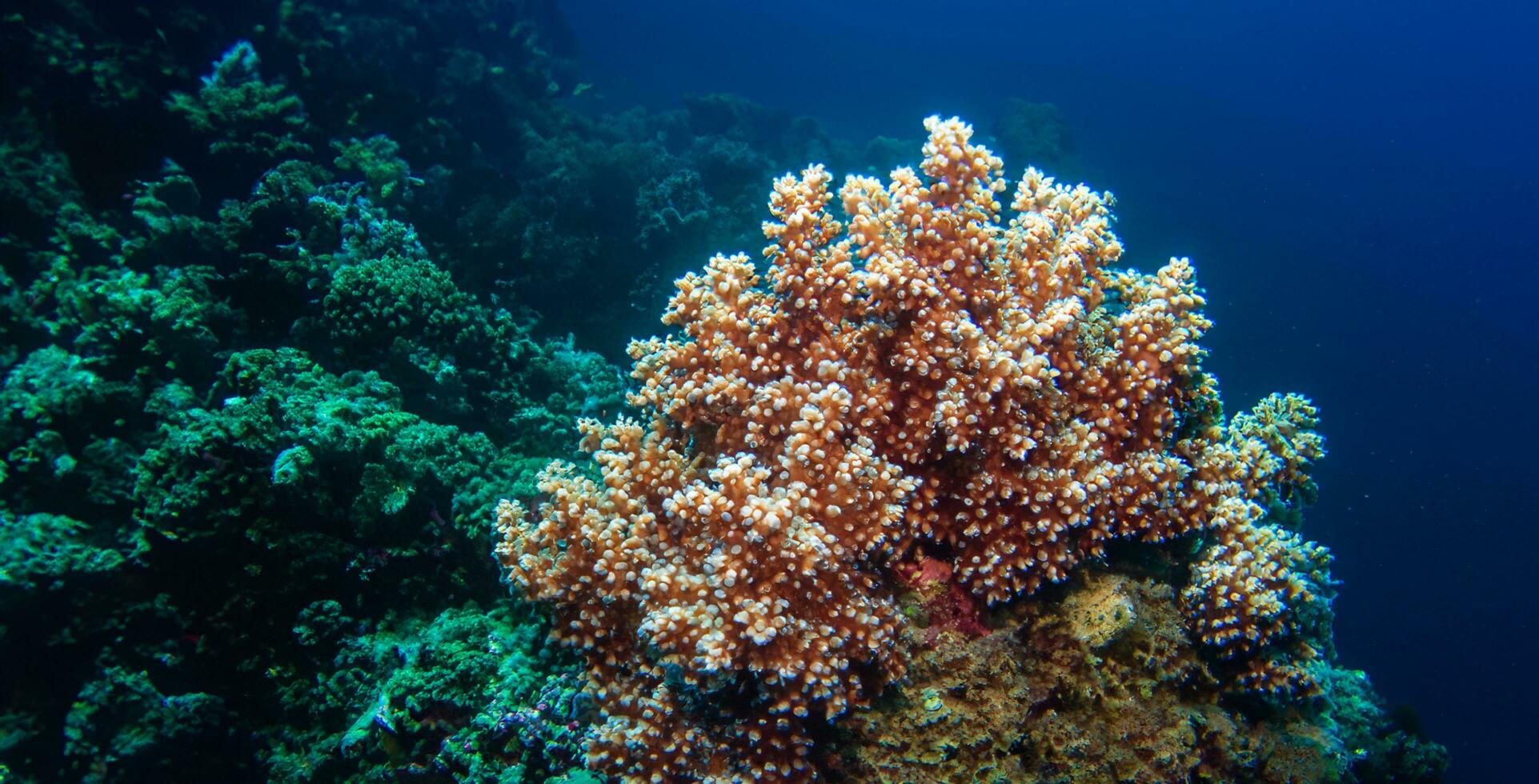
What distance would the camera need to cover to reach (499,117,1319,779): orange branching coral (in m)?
2.97

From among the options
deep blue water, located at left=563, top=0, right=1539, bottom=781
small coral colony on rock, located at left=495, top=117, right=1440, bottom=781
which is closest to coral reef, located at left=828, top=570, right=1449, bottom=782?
small coral colony on rock, located at left=495, top=117, right=1440, bottom=781

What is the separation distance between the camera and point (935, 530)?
3.54 m

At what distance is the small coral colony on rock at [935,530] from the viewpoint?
9.84ft

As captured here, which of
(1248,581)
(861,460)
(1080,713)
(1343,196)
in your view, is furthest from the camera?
(1343,196)

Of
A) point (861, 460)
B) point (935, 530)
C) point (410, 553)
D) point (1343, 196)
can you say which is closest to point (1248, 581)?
point (935, 530)

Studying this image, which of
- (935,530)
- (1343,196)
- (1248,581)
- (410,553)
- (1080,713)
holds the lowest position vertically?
(1080,713)

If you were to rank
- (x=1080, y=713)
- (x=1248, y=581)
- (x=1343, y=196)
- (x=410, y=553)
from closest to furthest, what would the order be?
(x=1080, y=713) < (x=1248, y=581) < (x=410, y=553) < (x=1343, y=196)

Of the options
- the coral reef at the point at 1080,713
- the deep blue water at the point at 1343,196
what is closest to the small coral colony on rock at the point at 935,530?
the coral reef at the point at 1080,713

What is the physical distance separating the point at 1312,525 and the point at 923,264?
132 feet

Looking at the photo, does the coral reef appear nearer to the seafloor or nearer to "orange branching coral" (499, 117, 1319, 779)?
the seafloor

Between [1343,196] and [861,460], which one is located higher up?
[1343,196]

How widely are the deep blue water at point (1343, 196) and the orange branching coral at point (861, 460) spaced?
32.3 m

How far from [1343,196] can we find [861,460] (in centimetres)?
6447

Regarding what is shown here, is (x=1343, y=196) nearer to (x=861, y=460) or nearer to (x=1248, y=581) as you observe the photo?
(x=1248, y=581)
